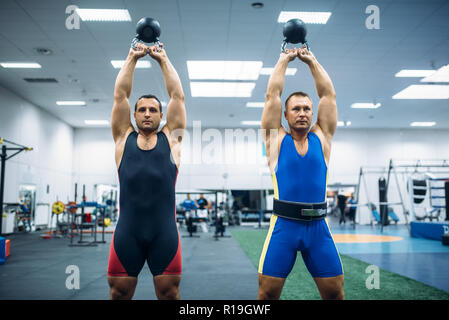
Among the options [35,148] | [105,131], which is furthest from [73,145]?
[35,148]

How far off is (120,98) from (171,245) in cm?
87

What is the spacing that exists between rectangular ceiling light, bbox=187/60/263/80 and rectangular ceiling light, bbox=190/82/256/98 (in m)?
0.48

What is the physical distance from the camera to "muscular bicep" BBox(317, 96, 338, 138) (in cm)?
219

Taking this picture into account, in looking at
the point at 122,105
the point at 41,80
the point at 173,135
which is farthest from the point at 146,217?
the point at 41,80

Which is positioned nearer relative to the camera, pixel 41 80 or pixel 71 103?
pixel 41 80

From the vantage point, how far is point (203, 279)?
4445 millimetres

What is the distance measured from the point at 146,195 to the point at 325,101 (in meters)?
1.16

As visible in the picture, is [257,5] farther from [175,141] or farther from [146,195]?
[146,195]

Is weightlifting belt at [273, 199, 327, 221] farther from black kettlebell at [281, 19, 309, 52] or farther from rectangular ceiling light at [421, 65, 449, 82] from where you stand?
rectangular ceiling light at [421, 65, 449, 82]

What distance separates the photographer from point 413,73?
964cm

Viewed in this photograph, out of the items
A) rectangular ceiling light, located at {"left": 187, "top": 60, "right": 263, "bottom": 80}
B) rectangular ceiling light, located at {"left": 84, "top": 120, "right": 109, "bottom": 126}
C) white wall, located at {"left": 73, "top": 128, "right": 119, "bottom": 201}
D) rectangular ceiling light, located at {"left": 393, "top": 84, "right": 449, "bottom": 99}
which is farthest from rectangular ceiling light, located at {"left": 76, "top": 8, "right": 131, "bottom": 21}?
white wall, located at {"left": 73, "top": 128, "right": 119, "bottom": 201}

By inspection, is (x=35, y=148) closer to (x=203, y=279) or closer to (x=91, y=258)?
(x=91, y=258)

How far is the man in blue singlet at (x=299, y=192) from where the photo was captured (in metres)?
1.91
